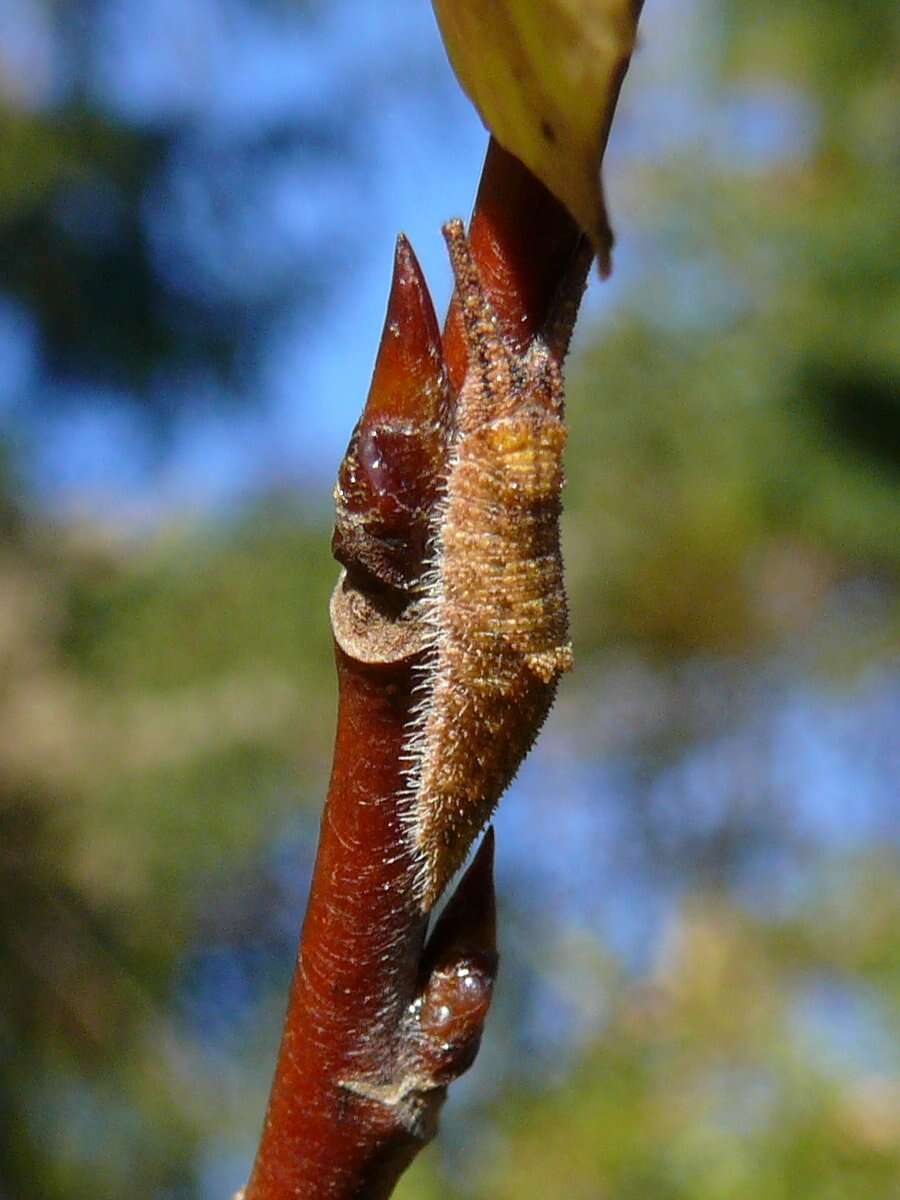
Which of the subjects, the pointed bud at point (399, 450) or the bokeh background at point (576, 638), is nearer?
the pointed bud at point (399, 450)

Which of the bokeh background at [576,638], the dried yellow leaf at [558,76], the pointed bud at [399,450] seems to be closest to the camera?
the dried yellow leaf at [558,76]

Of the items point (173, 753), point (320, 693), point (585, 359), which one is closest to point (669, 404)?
point (585, 359)

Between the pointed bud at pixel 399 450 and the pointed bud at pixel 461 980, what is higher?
the pointed bud at pixel 399 450

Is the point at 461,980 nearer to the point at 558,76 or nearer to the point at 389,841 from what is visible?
the point at 389,841

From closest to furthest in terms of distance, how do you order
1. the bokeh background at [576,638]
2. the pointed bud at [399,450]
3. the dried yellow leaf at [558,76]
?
the dried yellow leaf at [558,76], the pointed bud at [399,450], the bokeh background at [576,638]

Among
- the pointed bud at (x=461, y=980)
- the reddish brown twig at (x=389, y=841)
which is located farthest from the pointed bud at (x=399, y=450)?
the pointed bud at (x=461, y=980)

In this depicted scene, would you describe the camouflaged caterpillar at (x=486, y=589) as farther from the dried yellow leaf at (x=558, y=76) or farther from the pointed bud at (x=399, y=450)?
the dried yellow leaf at (x=558, y=76)

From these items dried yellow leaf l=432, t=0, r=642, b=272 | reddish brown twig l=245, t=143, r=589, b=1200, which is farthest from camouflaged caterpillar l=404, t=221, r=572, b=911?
dried yellow leaf l=432, t=0, r=642, b=272

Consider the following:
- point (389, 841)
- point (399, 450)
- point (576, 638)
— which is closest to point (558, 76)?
point (399, 450)
